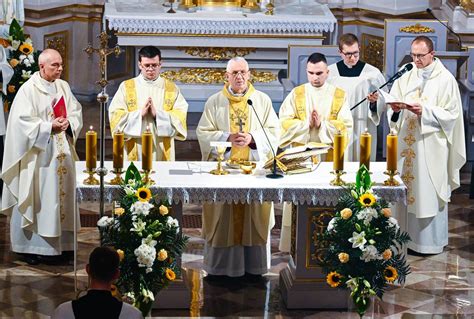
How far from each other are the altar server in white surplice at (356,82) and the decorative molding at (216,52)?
13.9 feet

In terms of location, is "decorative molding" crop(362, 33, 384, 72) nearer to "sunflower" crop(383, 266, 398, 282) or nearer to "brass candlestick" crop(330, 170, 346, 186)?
"brass candlestick" crop(330, 170, 346, 186)

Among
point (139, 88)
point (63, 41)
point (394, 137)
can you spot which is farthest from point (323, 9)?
point (394, 137)

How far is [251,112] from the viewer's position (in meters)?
9.78

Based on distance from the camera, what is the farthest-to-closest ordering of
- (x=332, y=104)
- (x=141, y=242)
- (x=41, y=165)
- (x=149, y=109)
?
(x=41, y=165)
(x=332, y=104)
(x=149, y=109)
(x=141, y=242)

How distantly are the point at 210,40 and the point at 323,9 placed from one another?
5.07 feet

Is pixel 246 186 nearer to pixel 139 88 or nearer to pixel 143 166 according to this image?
pixel 143 166

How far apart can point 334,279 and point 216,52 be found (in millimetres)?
7229

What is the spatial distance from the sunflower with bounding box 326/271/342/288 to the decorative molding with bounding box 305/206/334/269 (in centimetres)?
55

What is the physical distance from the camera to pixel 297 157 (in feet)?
29.7

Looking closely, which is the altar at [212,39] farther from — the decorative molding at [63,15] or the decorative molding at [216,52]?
the decorative molding at [63,15]

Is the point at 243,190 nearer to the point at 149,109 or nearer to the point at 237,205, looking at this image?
the point at 237,205

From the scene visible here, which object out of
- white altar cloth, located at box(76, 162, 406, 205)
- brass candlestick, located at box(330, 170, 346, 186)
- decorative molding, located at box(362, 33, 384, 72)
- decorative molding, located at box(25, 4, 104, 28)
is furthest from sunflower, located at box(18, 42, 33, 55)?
decorative molding, located at box(362, 33, 384, 72)

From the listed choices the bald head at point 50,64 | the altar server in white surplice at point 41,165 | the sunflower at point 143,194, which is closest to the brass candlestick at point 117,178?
the sunflower at point 143,194

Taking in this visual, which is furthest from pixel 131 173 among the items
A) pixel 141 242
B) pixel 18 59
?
pixel 18 59
